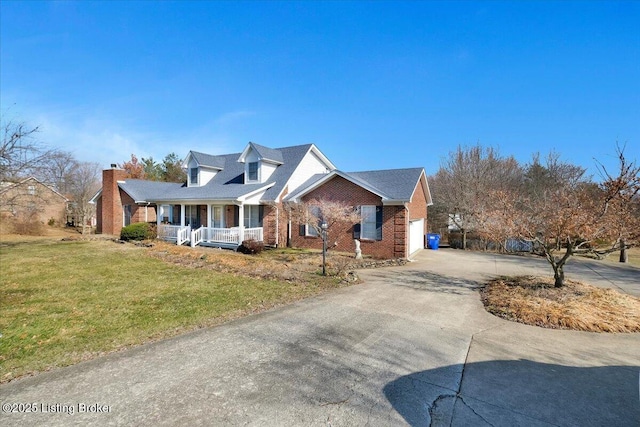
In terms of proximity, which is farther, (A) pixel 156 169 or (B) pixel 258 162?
(A) pixel 156 169

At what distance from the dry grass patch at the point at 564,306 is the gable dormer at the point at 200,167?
830 inches

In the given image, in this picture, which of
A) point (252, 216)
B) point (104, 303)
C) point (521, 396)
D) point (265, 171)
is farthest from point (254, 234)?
point (521, 396)

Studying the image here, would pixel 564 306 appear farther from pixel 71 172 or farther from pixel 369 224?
pixel 71 172

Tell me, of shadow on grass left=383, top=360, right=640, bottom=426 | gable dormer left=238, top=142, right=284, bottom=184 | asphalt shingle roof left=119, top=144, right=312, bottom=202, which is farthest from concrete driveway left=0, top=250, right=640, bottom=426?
gable dormer left=238, top=142, right=284, bottom=184

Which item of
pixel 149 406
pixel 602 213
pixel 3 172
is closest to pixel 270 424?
pixel 149 406

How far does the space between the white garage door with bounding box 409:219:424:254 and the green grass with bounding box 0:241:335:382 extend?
9144mm

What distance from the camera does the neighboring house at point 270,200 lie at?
15766 mm

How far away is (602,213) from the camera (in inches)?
333

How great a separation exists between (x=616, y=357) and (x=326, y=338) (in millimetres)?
4887

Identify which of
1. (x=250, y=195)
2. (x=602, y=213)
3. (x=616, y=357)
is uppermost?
(x=250, y=195)

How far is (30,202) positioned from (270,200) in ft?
50.6

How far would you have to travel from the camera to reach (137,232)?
70.0ft

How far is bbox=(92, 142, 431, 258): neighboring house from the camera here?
15766mm

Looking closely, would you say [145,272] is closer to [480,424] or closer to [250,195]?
[250,195]
